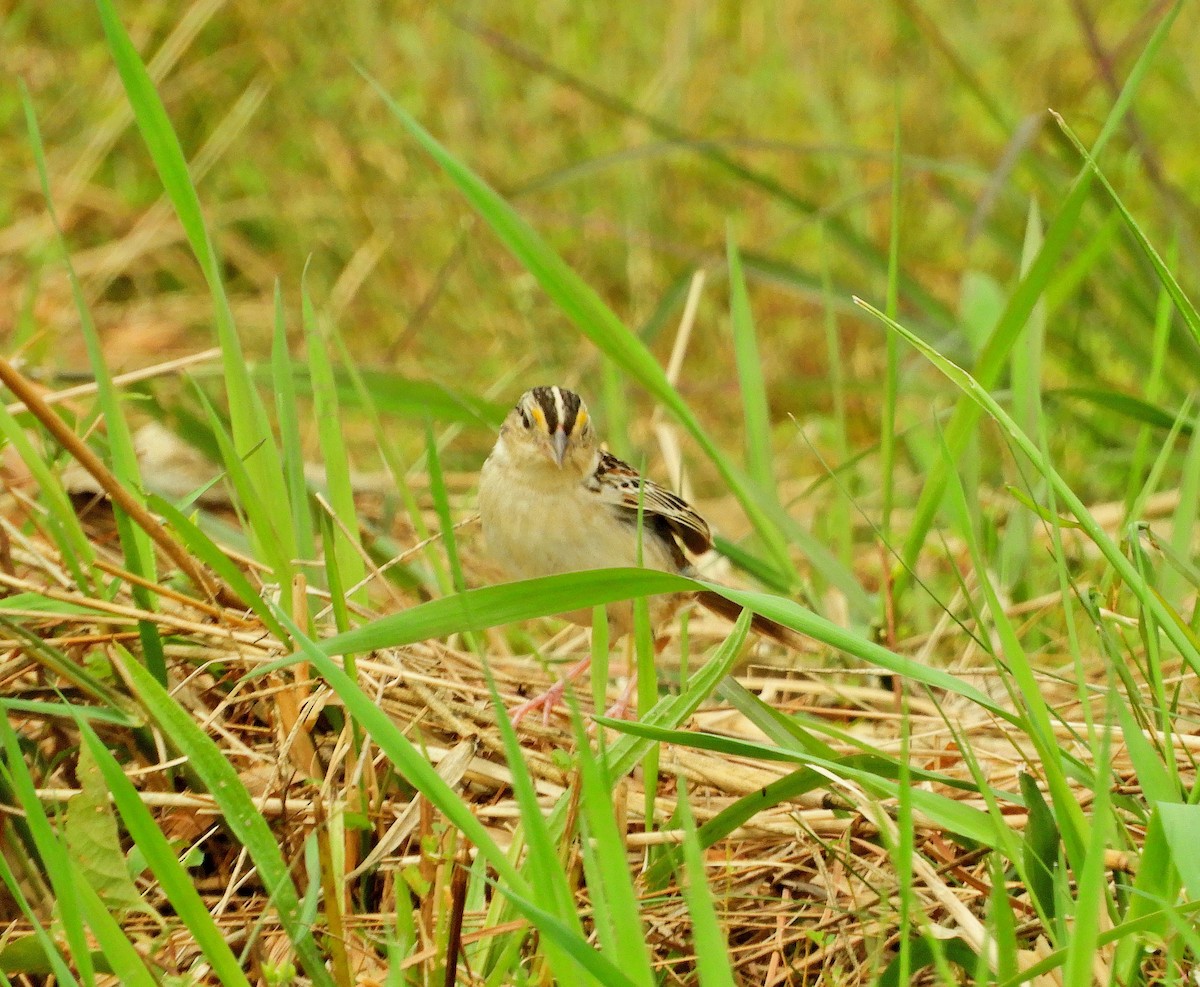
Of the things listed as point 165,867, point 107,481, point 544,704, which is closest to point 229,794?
point 165,867

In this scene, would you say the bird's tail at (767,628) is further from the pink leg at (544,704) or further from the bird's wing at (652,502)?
the pink leg at (544,704)

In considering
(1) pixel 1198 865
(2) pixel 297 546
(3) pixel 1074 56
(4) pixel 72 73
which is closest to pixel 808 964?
(1) pixel 1198 865

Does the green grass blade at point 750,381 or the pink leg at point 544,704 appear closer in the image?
the pink leg at point 544,704

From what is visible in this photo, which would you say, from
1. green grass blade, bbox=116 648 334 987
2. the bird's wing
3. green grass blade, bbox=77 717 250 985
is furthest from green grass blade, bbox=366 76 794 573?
green grass blade, bbox=77 717 250 985

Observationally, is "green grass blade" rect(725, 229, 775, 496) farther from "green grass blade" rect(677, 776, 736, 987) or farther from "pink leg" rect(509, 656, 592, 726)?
"green grass blade" rect(677, 776, 736, 987)

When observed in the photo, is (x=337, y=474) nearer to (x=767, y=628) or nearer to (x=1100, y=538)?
(x=767, y=628)

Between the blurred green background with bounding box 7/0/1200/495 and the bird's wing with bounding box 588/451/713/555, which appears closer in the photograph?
the bird's wing with bounding box 588/451/713/555

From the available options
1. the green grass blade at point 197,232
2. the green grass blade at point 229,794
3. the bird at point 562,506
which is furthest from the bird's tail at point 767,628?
the green grass blade at point 229,794

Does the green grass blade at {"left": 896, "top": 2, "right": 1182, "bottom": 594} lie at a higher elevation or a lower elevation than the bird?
higher
